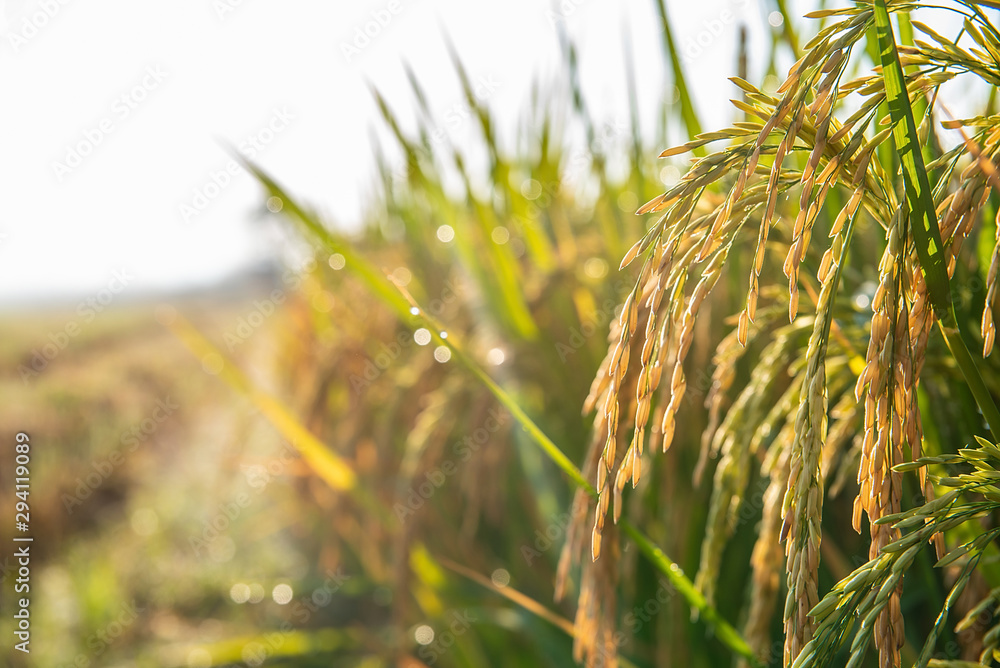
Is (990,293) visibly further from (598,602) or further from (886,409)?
(598,602)

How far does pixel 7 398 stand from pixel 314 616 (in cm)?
773

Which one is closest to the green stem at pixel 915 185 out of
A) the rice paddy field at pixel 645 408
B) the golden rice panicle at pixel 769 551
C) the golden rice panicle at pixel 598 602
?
the rice paddy field at pixel 645 408

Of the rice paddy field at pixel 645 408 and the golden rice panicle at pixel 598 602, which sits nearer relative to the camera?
the rice paddy field at pixel 645 408

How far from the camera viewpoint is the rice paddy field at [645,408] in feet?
1.44

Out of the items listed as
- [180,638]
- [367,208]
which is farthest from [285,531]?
[367,208]

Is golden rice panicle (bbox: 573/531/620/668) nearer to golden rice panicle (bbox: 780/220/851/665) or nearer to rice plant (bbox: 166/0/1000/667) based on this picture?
rice plant (bbox: 166/0/1000/667)

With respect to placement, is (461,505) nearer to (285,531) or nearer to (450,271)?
(450,271)

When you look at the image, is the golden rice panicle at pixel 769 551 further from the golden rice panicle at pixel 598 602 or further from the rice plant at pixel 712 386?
the golden rice panicle at pixel 598 602

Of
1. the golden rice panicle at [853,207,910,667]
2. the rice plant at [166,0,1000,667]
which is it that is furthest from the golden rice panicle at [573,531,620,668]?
the golden rice panicle at [853,207,910,667]

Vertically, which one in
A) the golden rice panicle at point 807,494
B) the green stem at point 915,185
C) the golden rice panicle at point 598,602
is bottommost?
the golden rice panicle at point 598,602

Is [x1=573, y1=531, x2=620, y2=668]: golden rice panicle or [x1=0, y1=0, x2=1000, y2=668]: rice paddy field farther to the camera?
[x1=573, y1=531, x2=620, y2=668]: golden rice panicle

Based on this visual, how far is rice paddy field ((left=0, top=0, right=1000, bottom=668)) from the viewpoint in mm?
439

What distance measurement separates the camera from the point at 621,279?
1450mm

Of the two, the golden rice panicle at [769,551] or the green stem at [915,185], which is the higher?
the green stem at [915,185]
